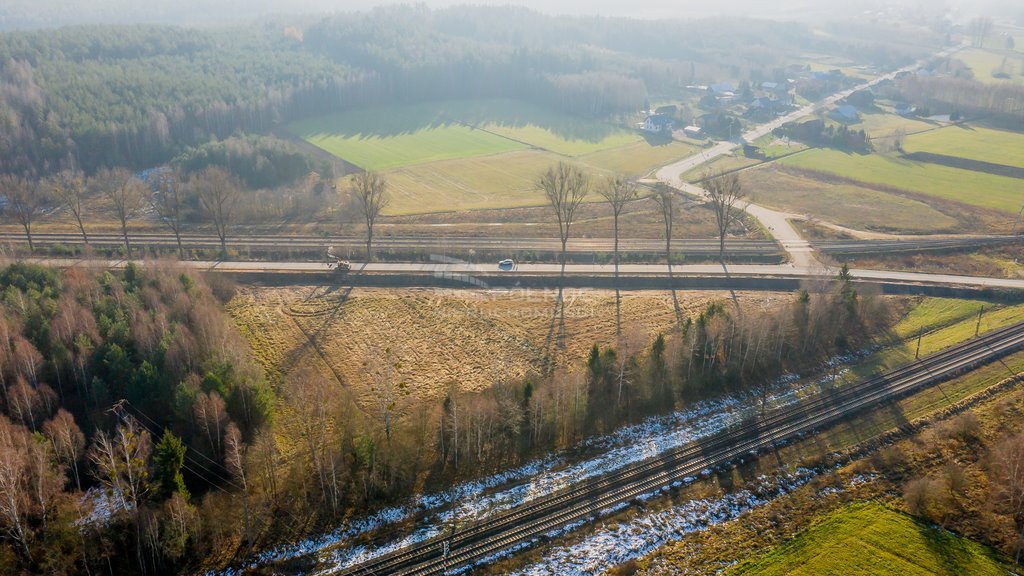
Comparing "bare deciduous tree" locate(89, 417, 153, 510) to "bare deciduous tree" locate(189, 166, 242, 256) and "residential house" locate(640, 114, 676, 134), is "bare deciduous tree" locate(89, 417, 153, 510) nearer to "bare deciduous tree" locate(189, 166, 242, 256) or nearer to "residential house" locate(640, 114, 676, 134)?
"bare deciduous tree" locate(189, 166, 242, 256)

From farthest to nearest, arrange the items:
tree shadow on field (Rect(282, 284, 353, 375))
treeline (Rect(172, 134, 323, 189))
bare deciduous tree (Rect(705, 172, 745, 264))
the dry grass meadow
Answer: treeline (Rect(172, 134, 323, 189)), bare deciduous tree (Rect(705, 172, 745, 264)), tree shadow on field (Rect(282, 284, 353, 375)), the dry grass meadow

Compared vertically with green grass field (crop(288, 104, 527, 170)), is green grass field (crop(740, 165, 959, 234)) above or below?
below

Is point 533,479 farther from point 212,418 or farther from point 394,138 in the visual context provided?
point 394,138

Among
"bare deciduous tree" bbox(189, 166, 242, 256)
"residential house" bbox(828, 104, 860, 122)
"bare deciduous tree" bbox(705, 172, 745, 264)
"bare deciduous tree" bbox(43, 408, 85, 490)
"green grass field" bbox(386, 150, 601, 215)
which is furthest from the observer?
"residential house" bbox(828, 104, 860, 122)

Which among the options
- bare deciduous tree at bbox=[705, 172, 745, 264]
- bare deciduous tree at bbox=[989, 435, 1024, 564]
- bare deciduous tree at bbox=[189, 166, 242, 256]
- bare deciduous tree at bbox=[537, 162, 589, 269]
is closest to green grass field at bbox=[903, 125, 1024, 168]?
bare deciduous tree at bbox=[705, 172, 745, 264]

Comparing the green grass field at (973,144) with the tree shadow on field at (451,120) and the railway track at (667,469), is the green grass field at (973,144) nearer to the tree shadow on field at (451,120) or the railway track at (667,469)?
the tree shadow on field at (451,120)

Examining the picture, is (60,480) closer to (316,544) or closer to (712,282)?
(316,544)
